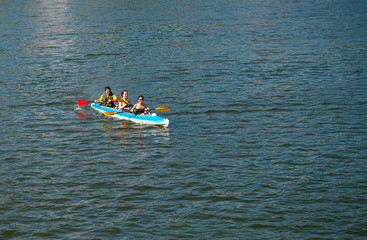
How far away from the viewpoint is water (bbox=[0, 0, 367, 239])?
1823 cm

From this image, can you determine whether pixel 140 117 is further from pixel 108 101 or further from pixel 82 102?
pixel 82 102

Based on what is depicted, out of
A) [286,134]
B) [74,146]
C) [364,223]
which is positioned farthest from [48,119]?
[364,223]

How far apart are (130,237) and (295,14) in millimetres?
65548

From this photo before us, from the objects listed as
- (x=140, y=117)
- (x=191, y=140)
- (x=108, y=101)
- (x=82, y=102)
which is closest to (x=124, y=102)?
(x=108, y=101)

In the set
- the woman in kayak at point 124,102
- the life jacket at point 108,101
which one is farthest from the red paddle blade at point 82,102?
the woman in kayak at point 124,102

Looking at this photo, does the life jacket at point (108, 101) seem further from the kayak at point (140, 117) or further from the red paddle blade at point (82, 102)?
the red paddle blade at point (82, 102)

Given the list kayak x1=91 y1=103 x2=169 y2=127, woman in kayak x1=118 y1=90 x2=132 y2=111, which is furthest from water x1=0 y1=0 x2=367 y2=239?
woman in kayak x1=118 y1=90 x2=132 y2=111

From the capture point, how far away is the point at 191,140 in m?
26.0

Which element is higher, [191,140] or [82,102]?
[82,102]

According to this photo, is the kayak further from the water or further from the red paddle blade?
the red paddle blade

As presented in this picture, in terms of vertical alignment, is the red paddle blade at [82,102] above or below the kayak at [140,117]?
above

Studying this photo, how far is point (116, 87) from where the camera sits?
37.2 meters

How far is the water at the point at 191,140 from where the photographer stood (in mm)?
18234

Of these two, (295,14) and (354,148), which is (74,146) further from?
(295,14)
